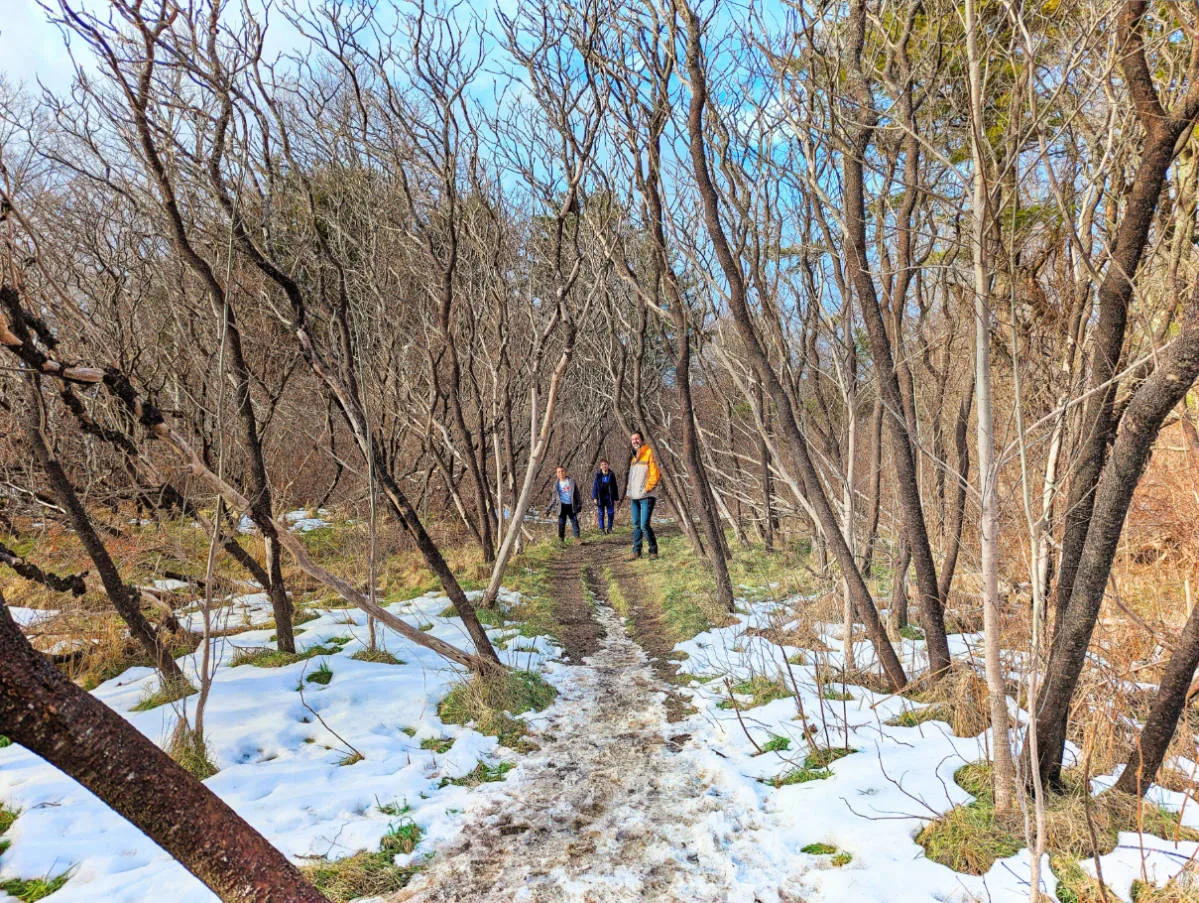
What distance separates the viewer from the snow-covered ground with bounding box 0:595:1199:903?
8.63 ft

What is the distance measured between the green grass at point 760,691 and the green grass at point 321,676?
2984mm

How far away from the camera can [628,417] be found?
42.9 ft

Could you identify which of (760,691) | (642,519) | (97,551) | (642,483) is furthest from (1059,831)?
(642,519)

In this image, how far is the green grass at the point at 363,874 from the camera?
265 cm

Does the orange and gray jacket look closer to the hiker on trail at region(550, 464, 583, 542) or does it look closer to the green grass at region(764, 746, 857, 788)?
the hiker on trail at region(550, 464, 583, 542)

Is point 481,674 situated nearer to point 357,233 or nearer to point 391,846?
point 391,846

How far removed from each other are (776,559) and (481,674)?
6247 mm

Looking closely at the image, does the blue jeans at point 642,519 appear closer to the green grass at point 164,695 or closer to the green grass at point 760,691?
the green grass at point 760,691

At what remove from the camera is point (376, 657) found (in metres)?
5.34

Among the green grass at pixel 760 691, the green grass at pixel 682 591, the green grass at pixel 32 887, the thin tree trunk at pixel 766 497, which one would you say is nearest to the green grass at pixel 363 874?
the green grass at pixel 32 887

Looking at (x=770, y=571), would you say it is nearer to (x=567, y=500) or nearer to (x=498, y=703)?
(x=567, y=500)

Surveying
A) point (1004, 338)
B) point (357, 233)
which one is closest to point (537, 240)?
point (357, 233)

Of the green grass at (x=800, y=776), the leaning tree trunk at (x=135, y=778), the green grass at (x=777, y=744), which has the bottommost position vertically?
the green grass at (x=800, y=776)

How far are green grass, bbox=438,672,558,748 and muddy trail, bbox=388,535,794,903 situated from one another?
0.17m
